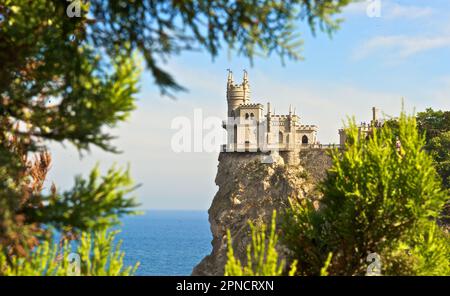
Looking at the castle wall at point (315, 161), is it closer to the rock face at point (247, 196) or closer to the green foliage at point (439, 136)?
the rock face at point (247, 196)

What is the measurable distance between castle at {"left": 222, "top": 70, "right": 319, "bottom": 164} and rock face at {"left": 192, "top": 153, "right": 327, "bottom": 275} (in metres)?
1.56

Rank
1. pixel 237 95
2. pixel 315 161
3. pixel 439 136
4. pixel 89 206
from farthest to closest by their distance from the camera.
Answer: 1. pixel 237 95
2. pixel 315 161
3. pixel 439 136
4. pixel 89 206

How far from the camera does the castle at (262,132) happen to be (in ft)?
272

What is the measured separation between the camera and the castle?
272ft

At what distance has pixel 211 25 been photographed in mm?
12758

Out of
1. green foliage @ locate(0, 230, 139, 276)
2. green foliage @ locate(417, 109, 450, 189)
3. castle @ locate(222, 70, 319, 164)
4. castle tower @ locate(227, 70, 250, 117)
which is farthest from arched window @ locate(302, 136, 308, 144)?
green foliage @ locate(0, 230, 139, 276)

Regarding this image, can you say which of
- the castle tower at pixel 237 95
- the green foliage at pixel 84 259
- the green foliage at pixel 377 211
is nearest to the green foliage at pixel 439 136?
the castle tower at pixel 237 95

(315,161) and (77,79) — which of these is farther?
(315,161)

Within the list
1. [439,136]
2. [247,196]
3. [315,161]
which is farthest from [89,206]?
[439,136]

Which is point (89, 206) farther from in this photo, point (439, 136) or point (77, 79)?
point (439, 136)

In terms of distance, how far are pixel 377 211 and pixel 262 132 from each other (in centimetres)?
6516

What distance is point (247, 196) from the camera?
80.5 m

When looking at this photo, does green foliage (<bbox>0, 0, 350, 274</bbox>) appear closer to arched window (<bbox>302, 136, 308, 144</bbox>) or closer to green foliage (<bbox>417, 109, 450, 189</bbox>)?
green foliage (<bbox>417, 109, 450, 189</bbox>)

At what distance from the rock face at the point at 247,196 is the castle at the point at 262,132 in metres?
1.56
